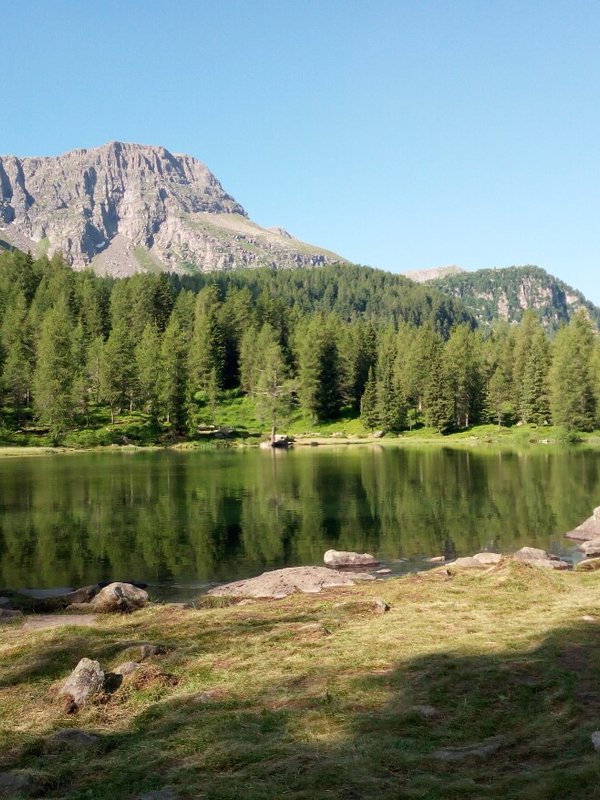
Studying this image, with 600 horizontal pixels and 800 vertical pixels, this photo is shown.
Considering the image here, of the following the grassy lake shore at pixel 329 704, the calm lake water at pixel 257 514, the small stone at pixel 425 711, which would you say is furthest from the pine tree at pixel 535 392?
the small stone at pixel 425 711

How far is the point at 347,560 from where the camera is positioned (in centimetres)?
3447

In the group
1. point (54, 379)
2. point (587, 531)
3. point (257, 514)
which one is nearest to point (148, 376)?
point (54, 379)

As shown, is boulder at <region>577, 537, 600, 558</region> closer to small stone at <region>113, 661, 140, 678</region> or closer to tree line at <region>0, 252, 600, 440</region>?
small stone at <region>113, 661, 140, 678</region>

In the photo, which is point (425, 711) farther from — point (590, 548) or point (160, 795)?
point (590, 548)

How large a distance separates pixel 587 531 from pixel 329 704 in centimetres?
3180

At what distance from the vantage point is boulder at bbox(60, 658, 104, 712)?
1457 centimetres

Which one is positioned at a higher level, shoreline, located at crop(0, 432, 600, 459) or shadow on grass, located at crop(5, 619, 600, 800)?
shadow on grass, located at crop(5, 619, 600, 800)

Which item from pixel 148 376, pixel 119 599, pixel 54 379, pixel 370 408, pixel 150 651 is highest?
pixel 148 376

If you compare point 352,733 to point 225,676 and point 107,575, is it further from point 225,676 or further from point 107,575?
point 107,575

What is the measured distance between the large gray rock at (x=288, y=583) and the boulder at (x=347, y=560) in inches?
129

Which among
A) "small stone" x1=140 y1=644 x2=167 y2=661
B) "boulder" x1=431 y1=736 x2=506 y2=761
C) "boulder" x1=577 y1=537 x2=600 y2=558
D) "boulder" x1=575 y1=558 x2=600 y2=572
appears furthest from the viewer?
"boulder" x1=577 y1=537 x2=600 y2=558

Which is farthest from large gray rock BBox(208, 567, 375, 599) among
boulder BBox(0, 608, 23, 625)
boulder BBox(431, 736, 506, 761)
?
boulder BBox(431, 736, 506, 761)

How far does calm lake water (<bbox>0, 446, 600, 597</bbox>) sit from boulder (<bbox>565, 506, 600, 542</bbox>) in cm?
143

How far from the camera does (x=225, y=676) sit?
15875 millimetres
